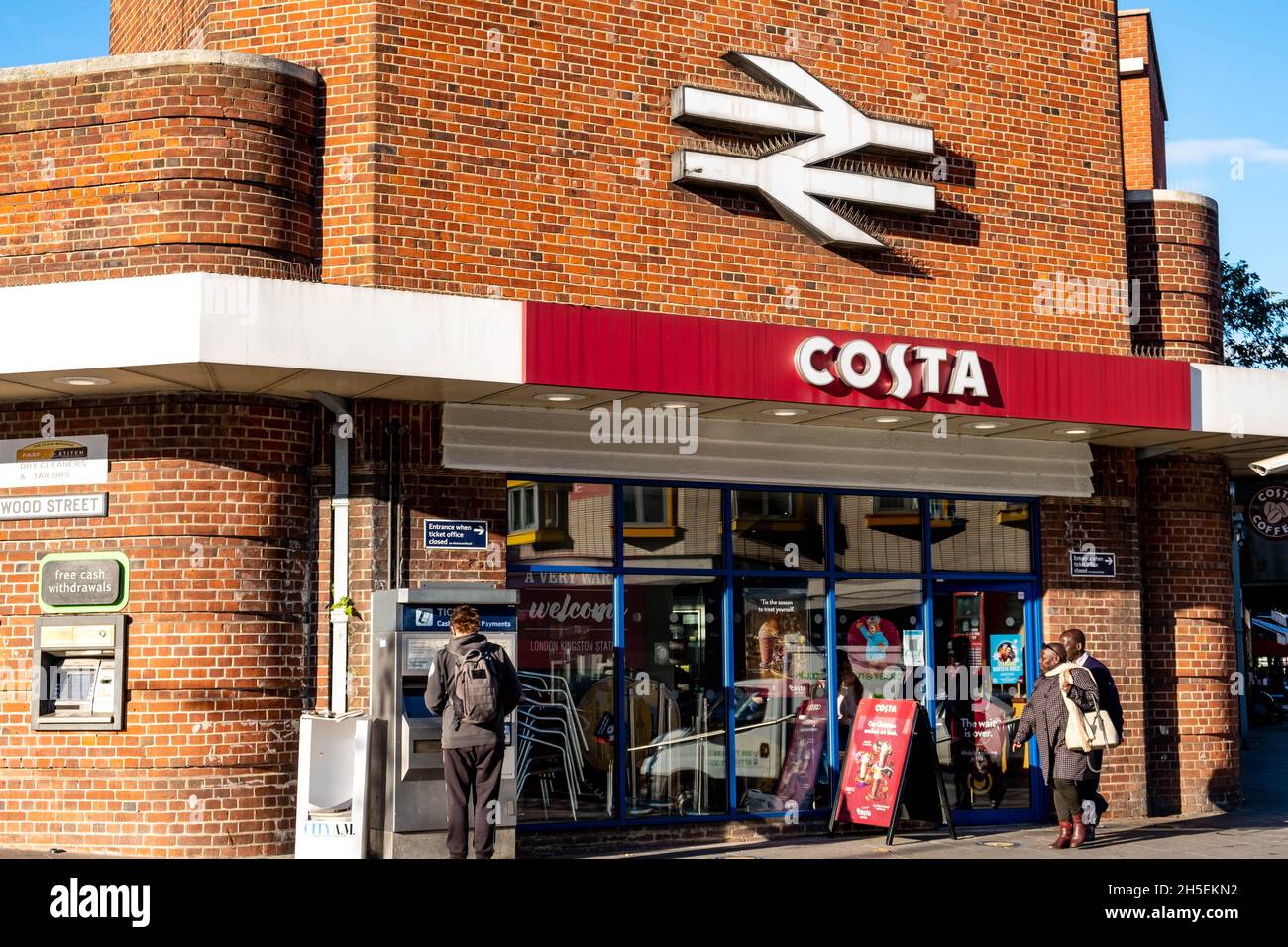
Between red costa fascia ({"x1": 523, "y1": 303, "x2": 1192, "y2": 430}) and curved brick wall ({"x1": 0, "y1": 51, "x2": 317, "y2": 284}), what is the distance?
2316 mm

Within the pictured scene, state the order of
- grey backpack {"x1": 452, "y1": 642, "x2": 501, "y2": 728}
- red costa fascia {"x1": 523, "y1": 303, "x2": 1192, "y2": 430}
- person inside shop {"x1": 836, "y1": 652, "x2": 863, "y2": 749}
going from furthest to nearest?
person inside shop {"x1": 836, "y1": 652, "x2": 863, "y2": 749}, red costa fascia {"x1": 523, "y1": 303, "x2": 1192, "y2": 430}, grey backpack {"x1": 452, "y1": 642, "x2": 501, "y2": 728}

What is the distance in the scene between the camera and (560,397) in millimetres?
11797

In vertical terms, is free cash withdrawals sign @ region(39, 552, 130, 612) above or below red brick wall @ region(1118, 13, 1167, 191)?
below

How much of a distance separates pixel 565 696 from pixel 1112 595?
5724 mm

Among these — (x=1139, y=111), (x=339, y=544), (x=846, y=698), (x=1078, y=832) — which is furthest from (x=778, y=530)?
(x=1139, y=111)

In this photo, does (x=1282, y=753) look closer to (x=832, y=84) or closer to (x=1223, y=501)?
(x=1223, y=501)

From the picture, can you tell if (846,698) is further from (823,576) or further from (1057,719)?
(1057,719)

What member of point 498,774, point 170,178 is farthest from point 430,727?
point 170,178

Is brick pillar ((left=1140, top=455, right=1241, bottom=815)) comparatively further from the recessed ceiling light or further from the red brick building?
the recessed ceiling light

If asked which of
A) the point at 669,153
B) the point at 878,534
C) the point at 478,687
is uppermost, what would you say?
the point at 669,153

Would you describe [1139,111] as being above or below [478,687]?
above

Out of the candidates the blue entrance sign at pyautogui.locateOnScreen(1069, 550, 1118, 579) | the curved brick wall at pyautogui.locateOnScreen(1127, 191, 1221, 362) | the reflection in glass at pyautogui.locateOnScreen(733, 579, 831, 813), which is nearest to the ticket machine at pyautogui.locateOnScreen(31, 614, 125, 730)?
the reflection in glass at pyautogui.locateOnScreen(733, 579, 831, 813)

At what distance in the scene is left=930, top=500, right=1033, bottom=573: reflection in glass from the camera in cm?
1428

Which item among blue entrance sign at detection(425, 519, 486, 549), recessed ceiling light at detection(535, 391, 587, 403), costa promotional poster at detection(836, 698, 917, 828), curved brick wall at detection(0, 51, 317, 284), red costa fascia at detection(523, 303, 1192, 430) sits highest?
curved brick wall at detection(0, 51, 317, 284)
